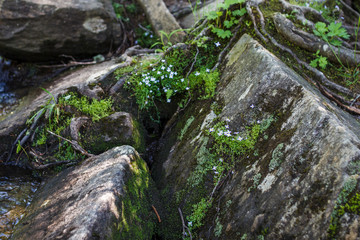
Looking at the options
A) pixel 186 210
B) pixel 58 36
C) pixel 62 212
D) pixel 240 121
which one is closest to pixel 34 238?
pixel 62 212

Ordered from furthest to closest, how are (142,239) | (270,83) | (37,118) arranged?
(37,118) < (270,83) < (142,239)

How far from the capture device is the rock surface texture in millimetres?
1913

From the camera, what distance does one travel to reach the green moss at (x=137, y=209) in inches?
95.5

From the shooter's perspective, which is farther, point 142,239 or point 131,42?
point 131,42

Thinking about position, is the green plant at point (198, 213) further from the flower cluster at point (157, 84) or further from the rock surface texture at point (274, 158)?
the flower cluster at point (157, 84)

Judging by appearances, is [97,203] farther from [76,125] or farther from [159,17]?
[159,17]

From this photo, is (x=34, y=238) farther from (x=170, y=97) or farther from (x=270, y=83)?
(x=270, y=83)

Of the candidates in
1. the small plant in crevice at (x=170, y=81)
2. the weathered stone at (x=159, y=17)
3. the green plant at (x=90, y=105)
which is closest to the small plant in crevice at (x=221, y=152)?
the small plant in crevice at (x=170, y=81)

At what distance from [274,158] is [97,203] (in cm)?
160

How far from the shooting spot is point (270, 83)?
9.43 ft

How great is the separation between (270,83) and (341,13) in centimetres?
346

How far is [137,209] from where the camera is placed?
2.71 m

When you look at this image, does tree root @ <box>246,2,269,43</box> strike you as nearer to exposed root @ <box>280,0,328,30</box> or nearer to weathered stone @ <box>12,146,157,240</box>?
exposed root @ <box>280,0,328,30</box>

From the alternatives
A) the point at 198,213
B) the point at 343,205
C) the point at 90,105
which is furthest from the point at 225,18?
the point at 343,205
